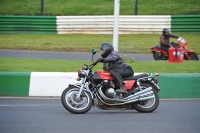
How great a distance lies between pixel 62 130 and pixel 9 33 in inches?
731

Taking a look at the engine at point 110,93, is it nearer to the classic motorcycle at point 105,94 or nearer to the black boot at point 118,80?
the classic motorcycle at point 105,94

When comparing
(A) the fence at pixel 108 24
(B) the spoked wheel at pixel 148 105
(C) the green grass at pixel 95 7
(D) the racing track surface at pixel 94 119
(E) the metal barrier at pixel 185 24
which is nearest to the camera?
(D) the racing track surface at pixel 94 119

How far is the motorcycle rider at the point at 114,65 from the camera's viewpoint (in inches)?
407

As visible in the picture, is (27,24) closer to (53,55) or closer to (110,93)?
(53,55)

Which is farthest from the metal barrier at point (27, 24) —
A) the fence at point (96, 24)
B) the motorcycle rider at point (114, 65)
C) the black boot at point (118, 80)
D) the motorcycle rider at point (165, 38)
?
the black boot at point (118, 80)

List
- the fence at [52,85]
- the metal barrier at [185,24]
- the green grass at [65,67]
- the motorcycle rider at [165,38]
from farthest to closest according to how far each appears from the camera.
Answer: the metal barrier at [185,24], the motorcycle rider at [165,38], the green grass at [65,67], the fence at [52,85]

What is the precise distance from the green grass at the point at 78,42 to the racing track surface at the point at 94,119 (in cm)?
1178

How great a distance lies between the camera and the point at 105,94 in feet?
34.0

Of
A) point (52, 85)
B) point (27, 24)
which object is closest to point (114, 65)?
point (52, 85)

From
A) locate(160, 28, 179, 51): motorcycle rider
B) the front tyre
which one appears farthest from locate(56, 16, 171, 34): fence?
the front tyre

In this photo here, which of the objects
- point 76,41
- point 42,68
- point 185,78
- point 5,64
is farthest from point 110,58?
point 76,41

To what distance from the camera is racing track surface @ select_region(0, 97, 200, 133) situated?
28.0 ft

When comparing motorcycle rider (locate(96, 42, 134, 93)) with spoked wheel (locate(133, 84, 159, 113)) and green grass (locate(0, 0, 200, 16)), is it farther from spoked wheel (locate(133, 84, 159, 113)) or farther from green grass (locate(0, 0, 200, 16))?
green grass (locate(0, 0, 200, 16))

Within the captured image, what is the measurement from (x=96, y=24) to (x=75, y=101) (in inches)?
626
